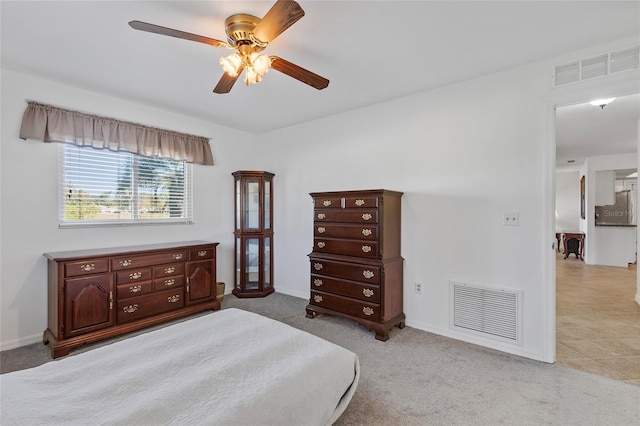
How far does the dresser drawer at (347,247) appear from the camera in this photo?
3076 millimetres

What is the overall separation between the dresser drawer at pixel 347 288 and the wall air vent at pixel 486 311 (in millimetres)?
832

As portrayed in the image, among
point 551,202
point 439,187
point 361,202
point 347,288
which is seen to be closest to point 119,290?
point 347,288

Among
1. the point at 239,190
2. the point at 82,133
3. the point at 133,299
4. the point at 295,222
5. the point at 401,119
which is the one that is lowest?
the point at 133,299

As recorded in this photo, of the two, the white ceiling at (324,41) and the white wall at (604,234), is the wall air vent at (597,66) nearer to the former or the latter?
the white ceiling at (324,41)

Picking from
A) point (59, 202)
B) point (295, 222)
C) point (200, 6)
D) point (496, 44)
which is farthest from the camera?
point (295, 222)

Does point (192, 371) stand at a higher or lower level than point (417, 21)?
lower

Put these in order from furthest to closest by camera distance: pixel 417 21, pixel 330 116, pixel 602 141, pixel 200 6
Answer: pixel 602 141 → pixel 330 116 → pixel 417 21 → pixel 200 6

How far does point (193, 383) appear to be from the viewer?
1.28 m

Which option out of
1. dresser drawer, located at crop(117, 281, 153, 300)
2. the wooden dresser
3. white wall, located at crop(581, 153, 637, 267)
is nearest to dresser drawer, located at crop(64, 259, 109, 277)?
the wooden dresser

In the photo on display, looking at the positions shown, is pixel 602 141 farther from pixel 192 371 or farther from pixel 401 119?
pixel 192 371

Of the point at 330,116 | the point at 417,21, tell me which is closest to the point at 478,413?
the point at 417,21

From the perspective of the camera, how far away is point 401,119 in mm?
3402

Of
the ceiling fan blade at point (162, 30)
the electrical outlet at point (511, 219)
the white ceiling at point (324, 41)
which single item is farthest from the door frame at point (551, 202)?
the ceiling fan blade at point (162, 30)

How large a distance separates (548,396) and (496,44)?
8.73ft
